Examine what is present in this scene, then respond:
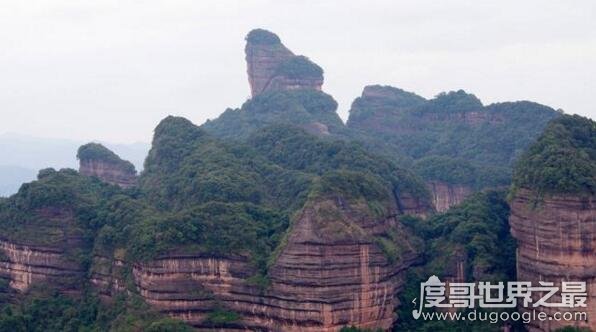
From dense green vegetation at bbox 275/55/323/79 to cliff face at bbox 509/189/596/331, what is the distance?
5498cm

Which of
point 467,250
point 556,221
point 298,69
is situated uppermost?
point 298,69

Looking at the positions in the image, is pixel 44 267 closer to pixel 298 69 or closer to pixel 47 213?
pixel 47 213

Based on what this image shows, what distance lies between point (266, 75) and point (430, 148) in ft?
67.3

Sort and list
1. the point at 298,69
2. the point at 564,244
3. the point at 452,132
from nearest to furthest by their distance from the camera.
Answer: the point at 564,244
the point at 452,132
the point at 298,69

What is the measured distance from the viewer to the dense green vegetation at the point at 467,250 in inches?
1906

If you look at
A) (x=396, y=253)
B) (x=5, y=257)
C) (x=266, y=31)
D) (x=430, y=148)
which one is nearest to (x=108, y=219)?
(x=5, y=257)

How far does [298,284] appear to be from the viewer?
4450 cm

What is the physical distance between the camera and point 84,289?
2016 inches

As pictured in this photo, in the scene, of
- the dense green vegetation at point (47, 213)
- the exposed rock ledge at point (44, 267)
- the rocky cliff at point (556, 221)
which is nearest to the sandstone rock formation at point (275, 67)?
the dense green vegetation at point (47, 213)

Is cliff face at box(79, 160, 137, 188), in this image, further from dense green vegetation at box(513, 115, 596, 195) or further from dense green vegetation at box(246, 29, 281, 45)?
dense green vegetation at box(513, 115, 596, 195)

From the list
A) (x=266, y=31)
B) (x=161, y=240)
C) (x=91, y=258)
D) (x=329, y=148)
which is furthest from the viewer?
(x=266, y=31)

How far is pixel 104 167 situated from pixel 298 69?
2909 cm

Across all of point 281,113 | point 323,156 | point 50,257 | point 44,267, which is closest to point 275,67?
point 281,113

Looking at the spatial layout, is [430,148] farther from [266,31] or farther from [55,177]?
[55,177]
